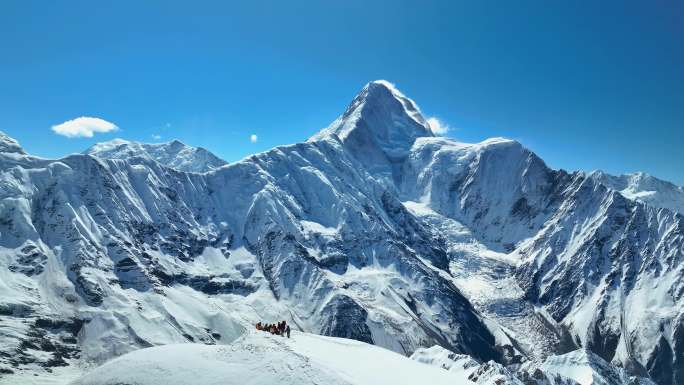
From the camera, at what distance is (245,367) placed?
72.4m

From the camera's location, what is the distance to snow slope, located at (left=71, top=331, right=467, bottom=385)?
7031 cm

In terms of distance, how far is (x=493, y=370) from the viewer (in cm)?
13400

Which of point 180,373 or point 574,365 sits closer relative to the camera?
point 180,373

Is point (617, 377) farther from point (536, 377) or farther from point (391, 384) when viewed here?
point (391, 384)

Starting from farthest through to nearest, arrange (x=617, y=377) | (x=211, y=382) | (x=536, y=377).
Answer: (x=617, y=377) < (x=536, y=377) < (x=211, y=382)

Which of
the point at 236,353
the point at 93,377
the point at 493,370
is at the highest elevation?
the point at 493,370

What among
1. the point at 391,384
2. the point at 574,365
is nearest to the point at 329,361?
the point at 391,384

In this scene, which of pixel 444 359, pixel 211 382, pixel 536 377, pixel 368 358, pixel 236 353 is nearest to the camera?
pixel 211 382

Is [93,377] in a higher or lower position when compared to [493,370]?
lower

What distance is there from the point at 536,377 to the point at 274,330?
9838 centimetres

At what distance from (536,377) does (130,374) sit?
12181 cm

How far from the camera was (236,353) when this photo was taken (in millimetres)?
75625

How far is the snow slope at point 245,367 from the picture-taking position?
2768 inches

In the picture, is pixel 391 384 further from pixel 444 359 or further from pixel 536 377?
pixel 536 377
